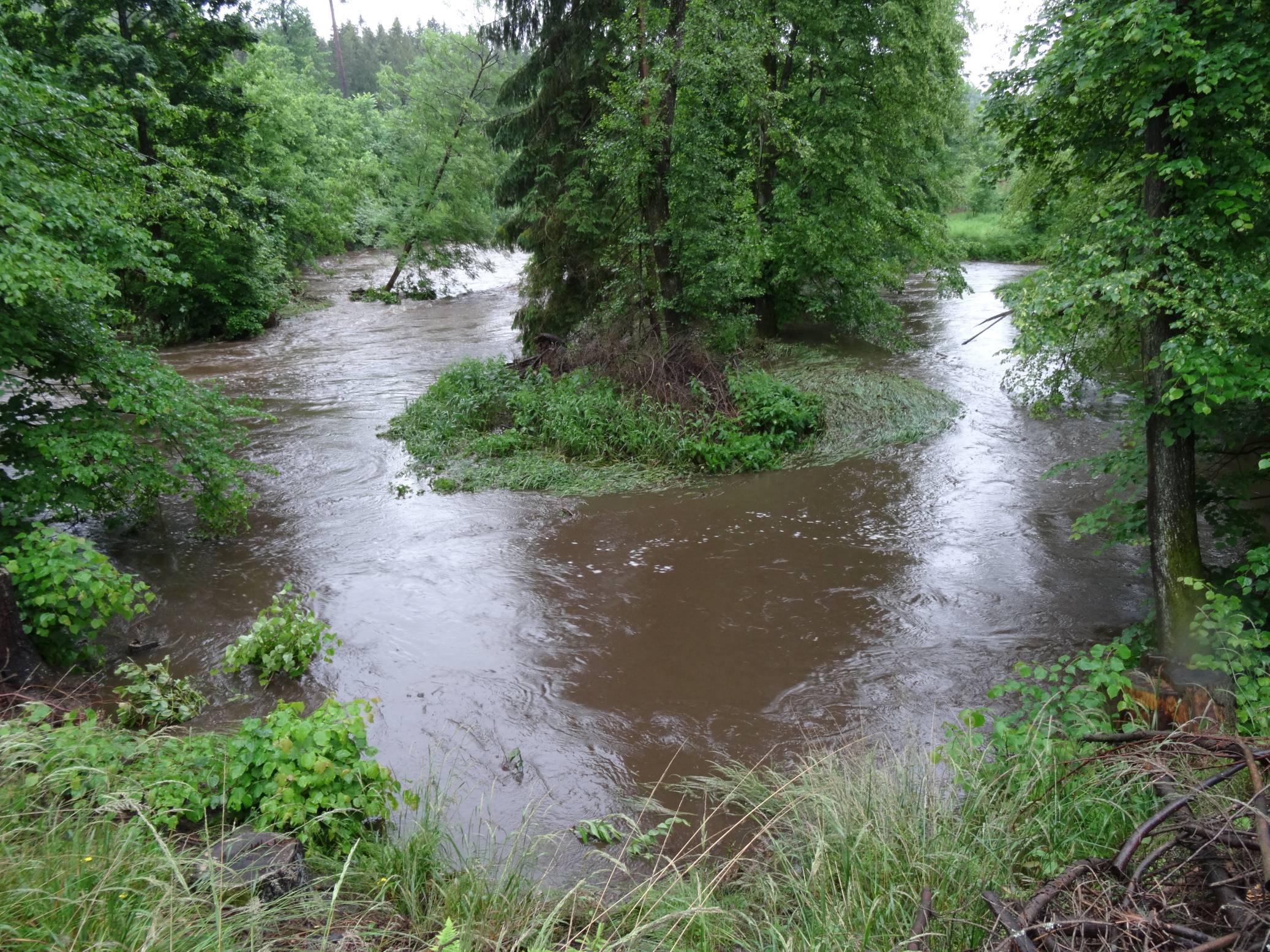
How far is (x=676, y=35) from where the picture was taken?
11.8 meters

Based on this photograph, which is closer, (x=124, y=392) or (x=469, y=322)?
(x=124, y=392)

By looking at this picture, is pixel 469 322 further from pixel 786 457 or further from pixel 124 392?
pixel 124 392

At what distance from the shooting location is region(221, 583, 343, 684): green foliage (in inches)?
254

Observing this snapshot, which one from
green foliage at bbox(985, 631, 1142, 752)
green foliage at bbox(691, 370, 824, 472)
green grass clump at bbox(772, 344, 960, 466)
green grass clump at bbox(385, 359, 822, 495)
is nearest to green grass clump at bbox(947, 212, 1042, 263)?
green grass clump at bbox(772, 344, 960, 466)

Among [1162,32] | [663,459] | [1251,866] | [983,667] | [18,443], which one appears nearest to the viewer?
[1251,866]

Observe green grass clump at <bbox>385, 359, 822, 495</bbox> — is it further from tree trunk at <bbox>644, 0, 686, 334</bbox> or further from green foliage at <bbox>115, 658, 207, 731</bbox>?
green foliage at <bbox>115, 658, 207, 731</bbox>

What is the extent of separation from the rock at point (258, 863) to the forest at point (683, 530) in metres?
0.02

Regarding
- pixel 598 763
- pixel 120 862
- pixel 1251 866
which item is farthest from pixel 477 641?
pixel 1251 866

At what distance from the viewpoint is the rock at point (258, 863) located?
10.1 ft

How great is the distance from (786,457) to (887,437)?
177 centimetres

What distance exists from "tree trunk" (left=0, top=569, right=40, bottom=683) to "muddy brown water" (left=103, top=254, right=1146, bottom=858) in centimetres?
123

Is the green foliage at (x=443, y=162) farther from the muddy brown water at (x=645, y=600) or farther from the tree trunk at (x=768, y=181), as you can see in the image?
the muddy brown water at (x=645, y=600)

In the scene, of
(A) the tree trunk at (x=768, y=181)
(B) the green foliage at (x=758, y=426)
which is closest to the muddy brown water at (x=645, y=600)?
(B) the green foliage at (x=758, y=426)

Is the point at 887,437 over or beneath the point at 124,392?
beneath
